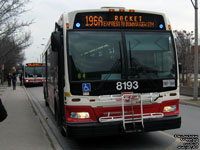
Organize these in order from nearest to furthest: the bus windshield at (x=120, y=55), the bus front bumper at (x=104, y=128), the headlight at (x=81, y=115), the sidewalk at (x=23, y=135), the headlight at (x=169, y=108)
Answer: the bus front bumper at (x=104, y=128) < the headlight at (x=81, y=115) < the bus windshield at (x=120, y=55) < the headlight at (x=169, y=108) < the sidewalk at (x=23, y=135)

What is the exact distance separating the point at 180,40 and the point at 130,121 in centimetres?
2482

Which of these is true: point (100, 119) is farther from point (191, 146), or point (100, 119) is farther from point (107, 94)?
point (191, 146)

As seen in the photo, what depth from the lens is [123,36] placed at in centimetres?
604

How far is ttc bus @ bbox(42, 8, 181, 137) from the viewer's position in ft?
18.6

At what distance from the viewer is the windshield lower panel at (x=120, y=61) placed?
5.75 meters

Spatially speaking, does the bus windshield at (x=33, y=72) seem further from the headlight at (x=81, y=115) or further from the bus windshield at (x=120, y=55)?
the headlight at (x=81, y=115)

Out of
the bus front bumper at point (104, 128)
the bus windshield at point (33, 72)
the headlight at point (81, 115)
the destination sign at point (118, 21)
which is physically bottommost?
the bus front bumper at point (104, 128)

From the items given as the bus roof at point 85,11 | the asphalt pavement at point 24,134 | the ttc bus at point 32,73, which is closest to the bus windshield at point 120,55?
the bus roof at point 85,11

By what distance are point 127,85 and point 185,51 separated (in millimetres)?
23353

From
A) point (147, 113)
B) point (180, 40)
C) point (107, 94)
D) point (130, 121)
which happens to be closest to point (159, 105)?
point (147, 113)

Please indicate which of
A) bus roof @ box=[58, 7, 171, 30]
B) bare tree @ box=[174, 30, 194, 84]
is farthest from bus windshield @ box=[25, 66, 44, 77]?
bus roof @ box=[58, 7, 171, 30]

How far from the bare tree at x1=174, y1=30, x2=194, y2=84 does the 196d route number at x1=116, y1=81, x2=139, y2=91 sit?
2241 cm

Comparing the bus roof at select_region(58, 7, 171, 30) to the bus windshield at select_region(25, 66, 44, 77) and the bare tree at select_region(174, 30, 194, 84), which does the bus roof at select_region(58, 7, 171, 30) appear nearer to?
the bare tree at select_region(174, 30, 194, 84)

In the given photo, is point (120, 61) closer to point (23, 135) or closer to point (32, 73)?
point (23, 135)
